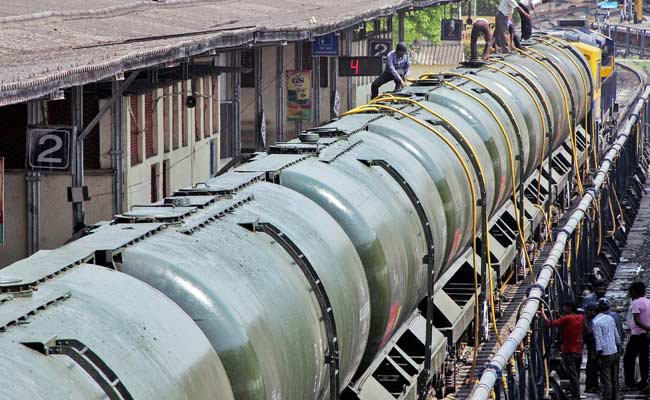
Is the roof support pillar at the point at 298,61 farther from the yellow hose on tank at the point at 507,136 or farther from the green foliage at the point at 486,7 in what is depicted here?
the green foliage at the point at 486,7

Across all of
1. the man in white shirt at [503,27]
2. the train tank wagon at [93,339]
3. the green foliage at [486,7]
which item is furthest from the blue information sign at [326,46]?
the green foliage at [486,7]

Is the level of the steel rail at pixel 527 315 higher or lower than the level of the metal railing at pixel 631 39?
lower

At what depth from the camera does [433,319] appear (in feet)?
43.9

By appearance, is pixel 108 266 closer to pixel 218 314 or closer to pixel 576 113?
pixel 218 314

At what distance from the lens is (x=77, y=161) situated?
14.3m

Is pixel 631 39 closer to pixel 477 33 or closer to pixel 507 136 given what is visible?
pixel 477 33

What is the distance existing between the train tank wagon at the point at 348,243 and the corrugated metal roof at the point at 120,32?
6.01 ft

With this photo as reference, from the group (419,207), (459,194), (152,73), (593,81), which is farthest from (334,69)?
(419,207)

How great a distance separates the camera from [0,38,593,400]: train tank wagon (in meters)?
6.93

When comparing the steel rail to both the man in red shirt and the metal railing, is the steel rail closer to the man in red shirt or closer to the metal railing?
the man in red shirt

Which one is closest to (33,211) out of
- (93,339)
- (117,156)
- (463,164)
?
(117,156)

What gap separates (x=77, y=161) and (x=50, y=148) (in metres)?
0.31

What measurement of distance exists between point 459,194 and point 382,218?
135 inches

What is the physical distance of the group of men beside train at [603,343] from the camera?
14.7m
